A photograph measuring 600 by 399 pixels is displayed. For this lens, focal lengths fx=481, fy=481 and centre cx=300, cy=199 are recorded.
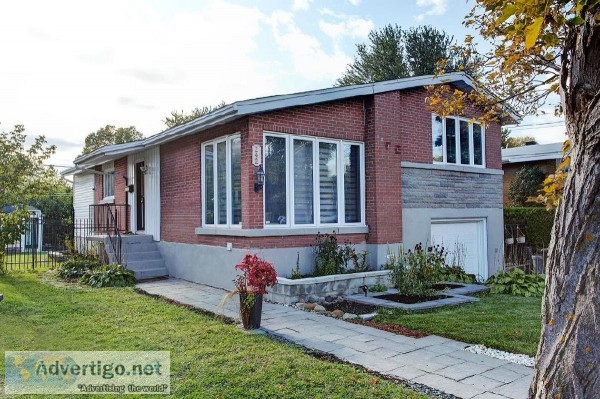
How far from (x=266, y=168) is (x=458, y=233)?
594 centimetres

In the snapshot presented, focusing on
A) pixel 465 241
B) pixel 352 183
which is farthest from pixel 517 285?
pixel 352 183

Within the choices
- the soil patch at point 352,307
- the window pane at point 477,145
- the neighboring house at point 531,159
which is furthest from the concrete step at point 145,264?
the neighboring house at point 531,159

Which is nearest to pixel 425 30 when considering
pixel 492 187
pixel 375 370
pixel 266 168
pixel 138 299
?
pixel 492 187

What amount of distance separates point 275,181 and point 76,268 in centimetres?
610

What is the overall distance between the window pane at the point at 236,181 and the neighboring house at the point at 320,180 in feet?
0.07

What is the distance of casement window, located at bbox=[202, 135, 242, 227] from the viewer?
379 inches

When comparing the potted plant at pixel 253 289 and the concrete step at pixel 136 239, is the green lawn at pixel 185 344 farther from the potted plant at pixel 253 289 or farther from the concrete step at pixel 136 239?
the concrete step at pixel 136 239

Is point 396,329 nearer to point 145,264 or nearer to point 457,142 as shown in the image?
point 457,142

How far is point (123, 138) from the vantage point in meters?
44.7

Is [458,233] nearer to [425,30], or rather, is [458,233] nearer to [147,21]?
[147,21]

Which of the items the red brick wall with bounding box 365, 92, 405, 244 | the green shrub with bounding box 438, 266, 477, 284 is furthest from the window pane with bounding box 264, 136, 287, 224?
the green shrub with bounding box 438, 266, 477, 284

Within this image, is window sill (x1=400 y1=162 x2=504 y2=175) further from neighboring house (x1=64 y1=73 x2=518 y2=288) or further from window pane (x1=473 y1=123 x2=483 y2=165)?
window pane (x1=473 y1=123 x2=483 y2=165)

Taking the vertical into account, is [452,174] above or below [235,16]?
below

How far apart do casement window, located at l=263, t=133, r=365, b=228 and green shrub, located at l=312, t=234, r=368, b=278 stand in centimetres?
41
